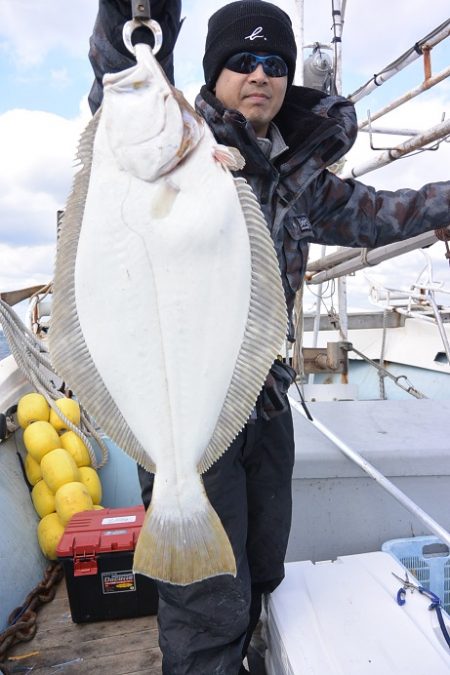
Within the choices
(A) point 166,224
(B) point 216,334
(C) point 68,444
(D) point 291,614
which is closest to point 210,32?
(A) point 166,224

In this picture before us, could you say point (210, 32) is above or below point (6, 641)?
above

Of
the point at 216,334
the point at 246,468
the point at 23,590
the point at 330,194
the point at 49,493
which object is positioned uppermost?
the point at 330,194

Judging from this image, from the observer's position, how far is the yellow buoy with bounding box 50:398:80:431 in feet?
11.5

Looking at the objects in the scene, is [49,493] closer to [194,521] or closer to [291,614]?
[291,614]

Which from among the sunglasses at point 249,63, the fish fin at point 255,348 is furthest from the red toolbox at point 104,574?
the sunglasses at point 249,63

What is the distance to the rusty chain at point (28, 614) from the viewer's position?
7.54ft

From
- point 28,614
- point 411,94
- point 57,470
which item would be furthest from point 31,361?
point 411,94

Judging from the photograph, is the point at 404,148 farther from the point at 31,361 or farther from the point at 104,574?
the point at 104,574

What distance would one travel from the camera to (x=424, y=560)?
238cm

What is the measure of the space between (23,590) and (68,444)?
952 mm

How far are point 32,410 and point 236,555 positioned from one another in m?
2.12

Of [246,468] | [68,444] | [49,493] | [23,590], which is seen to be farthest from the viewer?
[68,444]

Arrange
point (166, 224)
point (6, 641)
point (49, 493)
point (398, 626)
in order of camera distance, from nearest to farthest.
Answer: point (166, 224)
point (398, 626)
point (6, 641)
point (49, 493)

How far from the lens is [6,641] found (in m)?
2.29
